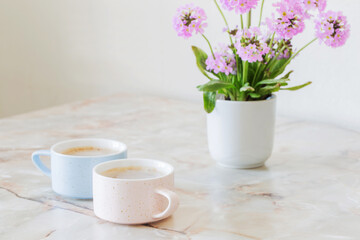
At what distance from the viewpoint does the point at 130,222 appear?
2.82 feet

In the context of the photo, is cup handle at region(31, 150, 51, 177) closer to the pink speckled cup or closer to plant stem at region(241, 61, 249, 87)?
the pink speckled cup

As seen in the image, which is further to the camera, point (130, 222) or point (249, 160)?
point (249, 160)

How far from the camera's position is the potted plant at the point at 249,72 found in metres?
0.99

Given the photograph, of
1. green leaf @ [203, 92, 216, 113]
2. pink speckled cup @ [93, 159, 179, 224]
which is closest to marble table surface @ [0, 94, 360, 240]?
pink speckled cup @ [93, 159, 179, 224]

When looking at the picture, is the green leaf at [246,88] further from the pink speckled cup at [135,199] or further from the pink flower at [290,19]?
the pink speckled cup at [135,199]

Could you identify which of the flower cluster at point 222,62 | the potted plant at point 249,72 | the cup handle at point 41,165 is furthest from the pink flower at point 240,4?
the cup handle at point 41,165

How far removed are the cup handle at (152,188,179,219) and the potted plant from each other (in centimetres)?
27

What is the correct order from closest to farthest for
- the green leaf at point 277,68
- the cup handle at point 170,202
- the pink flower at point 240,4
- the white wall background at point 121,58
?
the cup handle at point 170,202, the pink flower at point 240,4, the green leaf at point 277,68, the white wall background at point 121,58

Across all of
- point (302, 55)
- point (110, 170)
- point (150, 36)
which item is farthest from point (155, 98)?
point (110, 170)

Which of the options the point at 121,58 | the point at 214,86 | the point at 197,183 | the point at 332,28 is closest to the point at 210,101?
the point at 214,86

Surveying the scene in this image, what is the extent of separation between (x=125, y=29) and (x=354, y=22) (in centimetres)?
81

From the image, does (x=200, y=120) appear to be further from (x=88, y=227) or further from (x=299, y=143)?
(x=88, y=227)

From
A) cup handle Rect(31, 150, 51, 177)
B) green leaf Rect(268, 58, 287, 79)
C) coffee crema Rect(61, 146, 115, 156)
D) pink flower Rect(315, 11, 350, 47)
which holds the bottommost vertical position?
cup handle Rect(31, 150, 51, 177)

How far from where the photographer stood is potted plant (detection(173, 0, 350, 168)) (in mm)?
993
